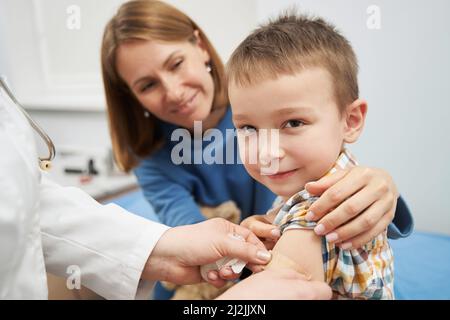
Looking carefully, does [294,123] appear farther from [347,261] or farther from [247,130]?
[347,261]

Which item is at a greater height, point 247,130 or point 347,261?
point 247,130

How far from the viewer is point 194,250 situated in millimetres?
465

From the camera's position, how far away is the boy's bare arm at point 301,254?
418 millimetres

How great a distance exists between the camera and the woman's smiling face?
0.54m

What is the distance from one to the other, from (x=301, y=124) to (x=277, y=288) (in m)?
0.19

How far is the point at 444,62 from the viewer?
0.44 metres

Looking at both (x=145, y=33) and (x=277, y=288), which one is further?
(x=145, y=33)

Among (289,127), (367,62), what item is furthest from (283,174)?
(367,62)

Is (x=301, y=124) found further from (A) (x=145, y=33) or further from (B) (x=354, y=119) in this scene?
(A) (x=145, y=33)

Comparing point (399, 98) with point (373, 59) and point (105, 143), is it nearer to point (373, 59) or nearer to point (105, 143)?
point (373, 59)

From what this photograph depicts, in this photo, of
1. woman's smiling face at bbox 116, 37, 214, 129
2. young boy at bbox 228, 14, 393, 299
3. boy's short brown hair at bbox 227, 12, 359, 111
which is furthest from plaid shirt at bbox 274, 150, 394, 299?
woman's smiling face at bbox 116, 37, 214, 129

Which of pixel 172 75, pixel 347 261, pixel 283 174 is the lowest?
pixel 347 261

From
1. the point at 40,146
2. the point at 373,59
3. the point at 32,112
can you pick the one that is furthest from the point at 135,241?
the point at 373,59

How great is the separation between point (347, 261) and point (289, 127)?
0.19 metres
